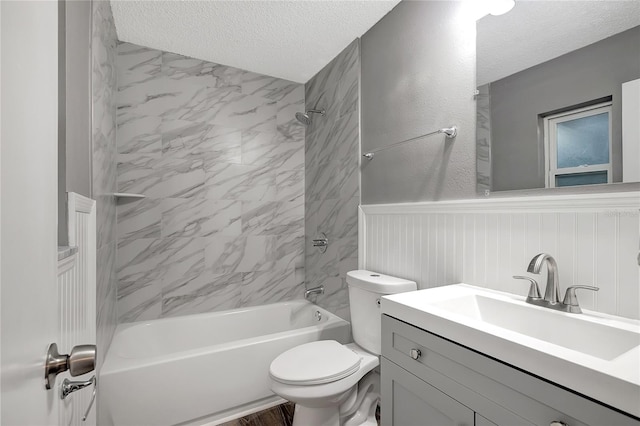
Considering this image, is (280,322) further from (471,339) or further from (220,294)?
(471,339)

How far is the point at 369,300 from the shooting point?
1672 mm

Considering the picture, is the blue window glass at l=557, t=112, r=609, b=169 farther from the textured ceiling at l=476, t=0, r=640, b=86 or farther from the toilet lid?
the toilet lid

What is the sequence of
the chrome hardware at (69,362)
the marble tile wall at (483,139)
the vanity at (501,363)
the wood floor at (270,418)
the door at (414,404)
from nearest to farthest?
the chrome hardware at (69,362) → the vanity at (501,363) → the door at (414,404) → the marble tile wall at (483,139) → the wood floor at (270,418)

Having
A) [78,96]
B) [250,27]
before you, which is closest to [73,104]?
[78,96]

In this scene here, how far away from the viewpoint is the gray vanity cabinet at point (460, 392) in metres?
0.66

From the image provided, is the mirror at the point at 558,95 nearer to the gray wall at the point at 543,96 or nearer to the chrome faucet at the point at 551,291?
the gray wall at the point at 543,96

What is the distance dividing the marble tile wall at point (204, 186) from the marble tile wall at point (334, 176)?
0.17 m

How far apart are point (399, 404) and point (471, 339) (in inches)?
17.7

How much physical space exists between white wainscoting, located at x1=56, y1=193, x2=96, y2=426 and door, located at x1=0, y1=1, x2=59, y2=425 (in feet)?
1.07

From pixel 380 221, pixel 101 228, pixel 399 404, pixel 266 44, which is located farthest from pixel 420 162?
pixel 101 228

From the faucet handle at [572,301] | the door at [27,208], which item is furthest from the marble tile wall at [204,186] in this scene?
the faucet handle at [572,301]

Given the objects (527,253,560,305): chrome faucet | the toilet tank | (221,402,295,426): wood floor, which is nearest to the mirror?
(527,253,560,305): chrome faucet

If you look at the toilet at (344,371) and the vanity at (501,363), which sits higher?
the vanity at (501,363)

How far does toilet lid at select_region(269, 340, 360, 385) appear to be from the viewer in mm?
1408
